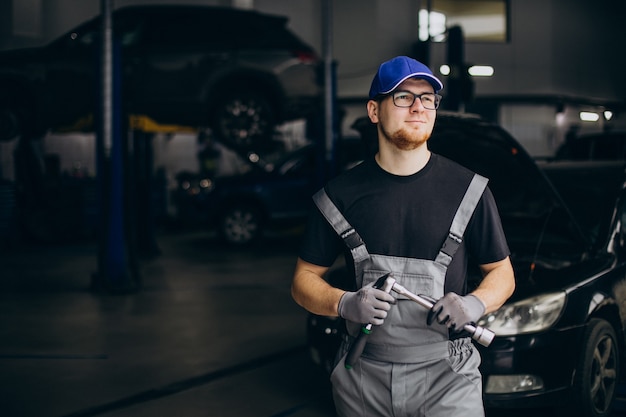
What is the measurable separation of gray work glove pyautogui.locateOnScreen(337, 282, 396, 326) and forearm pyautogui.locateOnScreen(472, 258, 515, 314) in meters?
0.32

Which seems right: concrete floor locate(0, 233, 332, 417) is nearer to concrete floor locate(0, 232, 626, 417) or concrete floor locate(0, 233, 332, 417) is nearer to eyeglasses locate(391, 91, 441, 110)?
concrete floor locate(0, 232, 626, 417)

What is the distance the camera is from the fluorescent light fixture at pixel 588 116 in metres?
27.9

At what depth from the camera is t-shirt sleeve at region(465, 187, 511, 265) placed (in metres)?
→ 2.77

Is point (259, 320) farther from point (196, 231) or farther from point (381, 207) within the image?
point (196, 231)

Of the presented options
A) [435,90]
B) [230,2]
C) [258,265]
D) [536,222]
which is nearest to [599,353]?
[536,222]

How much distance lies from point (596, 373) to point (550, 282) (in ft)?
1.84

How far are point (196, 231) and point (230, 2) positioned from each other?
6.73 meters

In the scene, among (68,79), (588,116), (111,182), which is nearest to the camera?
(111,182)

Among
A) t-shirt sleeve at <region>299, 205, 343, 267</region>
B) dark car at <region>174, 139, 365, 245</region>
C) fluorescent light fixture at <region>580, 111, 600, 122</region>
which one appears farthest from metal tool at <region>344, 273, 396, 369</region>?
fluorescent light fixture at <region>580, 111, 600, 122</region>

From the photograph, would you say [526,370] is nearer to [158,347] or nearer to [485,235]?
[485,235]

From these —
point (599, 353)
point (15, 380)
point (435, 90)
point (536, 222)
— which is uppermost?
point (435, 90)

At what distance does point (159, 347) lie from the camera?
707cm

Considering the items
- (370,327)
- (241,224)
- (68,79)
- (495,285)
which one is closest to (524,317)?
(495,285)

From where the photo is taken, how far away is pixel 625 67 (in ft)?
93.7
